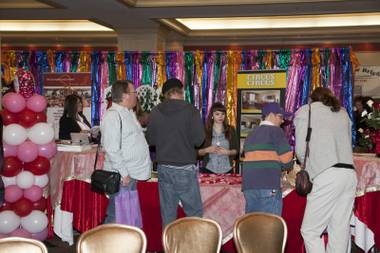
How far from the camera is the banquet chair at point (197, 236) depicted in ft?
9.05

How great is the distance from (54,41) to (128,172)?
9.36 metres

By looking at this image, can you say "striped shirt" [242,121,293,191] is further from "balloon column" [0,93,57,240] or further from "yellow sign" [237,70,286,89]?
"yellow sign" [237,70,286,89]

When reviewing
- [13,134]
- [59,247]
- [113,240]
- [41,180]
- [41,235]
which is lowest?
[59,247]

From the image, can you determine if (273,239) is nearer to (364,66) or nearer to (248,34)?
(248,34)

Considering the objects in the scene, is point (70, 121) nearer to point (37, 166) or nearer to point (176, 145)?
point (37, 166)

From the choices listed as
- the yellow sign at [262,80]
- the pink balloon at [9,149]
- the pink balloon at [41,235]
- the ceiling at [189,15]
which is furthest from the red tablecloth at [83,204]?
the ceiling at [189,15]

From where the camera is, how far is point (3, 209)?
496cm

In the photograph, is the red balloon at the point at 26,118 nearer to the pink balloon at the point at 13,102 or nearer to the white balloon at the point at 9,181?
the pink balloon at the point at 13,102

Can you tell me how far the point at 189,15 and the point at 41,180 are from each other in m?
4.02

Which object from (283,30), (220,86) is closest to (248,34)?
(283,30)

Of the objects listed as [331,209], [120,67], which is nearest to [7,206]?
[331,209]

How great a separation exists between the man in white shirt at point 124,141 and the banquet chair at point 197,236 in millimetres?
1155

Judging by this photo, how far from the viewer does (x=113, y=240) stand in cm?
257

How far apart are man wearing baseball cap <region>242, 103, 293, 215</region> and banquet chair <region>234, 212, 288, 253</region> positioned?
973 mm
